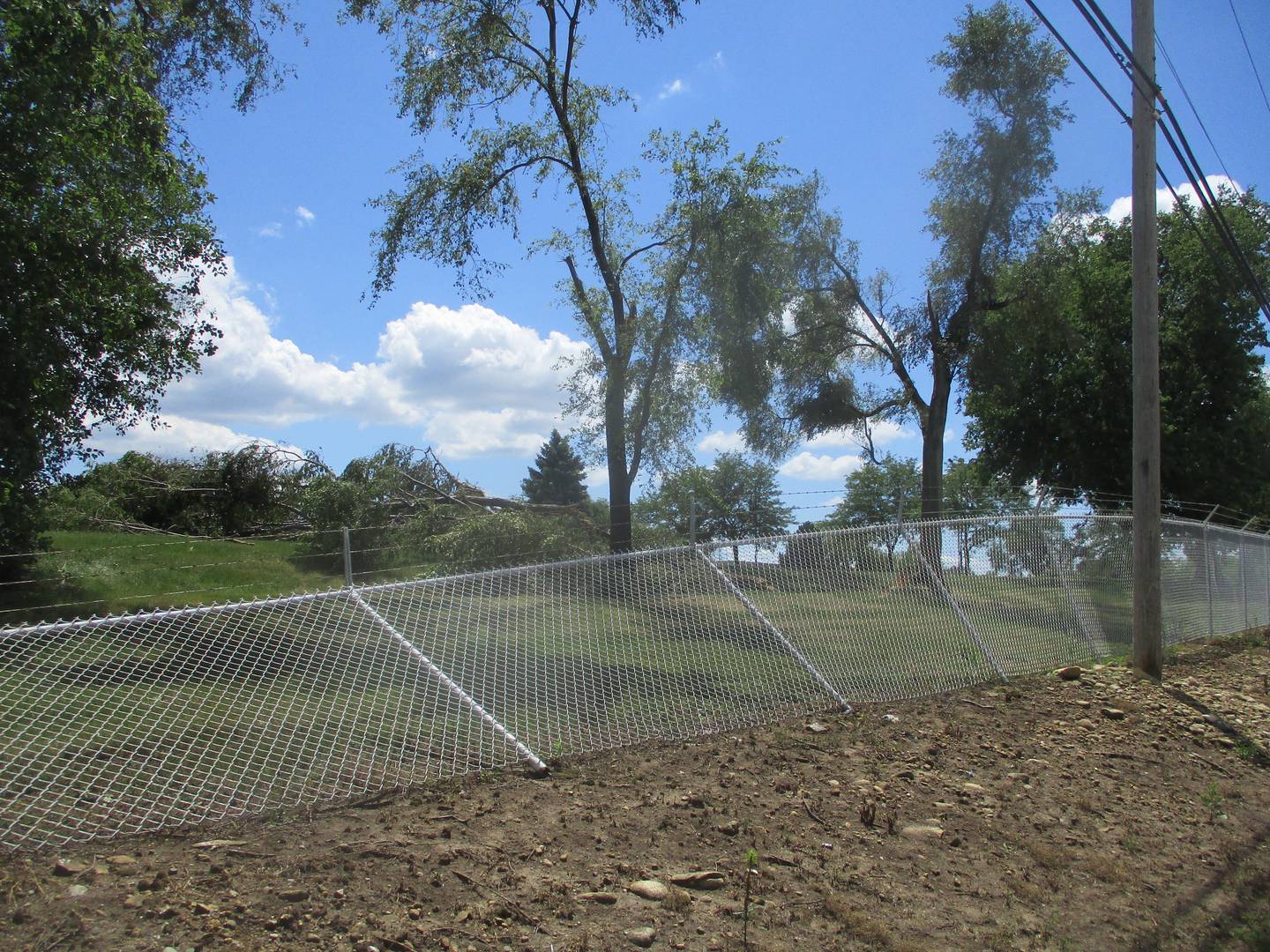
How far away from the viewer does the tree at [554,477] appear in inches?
2317

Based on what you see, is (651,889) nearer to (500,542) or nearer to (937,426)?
(500,542)

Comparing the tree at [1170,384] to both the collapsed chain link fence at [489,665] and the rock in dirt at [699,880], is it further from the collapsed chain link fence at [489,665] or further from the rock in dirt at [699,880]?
the rock in dirt at [699,880]

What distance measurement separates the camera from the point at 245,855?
14.0ft

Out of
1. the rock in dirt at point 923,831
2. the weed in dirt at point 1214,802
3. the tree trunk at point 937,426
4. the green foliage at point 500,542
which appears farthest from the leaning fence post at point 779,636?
the tree trunk at point 937,426

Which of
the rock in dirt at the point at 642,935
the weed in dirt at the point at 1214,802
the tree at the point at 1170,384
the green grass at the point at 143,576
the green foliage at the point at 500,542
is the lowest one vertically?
the rock in dirt at the point at 642,935

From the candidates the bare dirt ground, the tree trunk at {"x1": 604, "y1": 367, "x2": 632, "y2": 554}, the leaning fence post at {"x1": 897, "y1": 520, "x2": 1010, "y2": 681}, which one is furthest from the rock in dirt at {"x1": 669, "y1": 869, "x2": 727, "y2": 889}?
the tree trunk at {"x1": 604, "y1": 367, "x2": 632, "y2": 554}

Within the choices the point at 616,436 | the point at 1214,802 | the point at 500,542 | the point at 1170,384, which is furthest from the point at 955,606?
the point at 1170,384

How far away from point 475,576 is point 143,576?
6.35m

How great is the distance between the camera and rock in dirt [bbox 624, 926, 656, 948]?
380cm

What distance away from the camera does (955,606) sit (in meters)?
8.67

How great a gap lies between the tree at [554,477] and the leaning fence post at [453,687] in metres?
51.1

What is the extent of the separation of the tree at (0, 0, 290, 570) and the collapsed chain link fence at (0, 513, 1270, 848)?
3726mm

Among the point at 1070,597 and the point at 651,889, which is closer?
the point at 651,889

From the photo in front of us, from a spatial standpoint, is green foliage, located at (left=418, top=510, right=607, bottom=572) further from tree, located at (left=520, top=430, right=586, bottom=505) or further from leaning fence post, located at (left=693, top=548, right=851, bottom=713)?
tree, located at (left=520, top=430, right=586, bottom=505)
